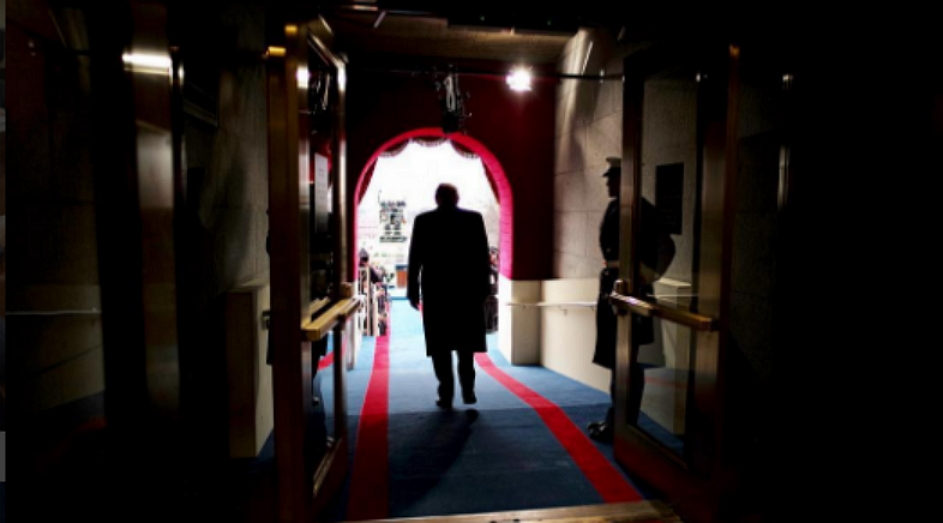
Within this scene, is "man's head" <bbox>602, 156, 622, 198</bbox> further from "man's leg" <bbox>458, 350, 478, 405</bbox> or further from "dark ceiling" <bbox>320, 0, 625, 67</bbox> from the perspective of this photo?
"man's leg" <bbox>458, 350, 478, 405</bbox>

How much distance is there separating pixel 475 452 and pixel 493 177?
4052 millimetres

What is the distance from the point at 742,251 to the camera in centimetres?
285

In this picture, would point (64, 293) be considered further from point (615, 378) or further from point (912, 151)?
point (912, 151)

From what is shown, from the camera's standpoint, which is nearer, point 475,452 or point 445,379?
point 475,452

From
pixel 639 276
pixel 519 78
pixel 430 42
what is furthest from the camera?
pixel 430 42

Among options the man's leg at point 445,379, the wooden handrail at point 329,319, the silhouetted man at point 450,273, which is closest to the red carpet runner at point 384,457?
the man's leg at point 445,379

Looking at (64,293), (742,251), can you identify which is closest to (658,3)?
(742,251)

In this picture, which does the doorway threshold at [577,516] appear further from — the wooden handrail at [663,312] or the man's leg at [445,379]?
the man's leg at [445,379]

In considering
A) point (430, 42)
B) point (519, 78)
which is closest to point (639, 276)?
point (519, 78)

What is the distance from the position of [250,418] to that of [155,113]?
1.63 meters

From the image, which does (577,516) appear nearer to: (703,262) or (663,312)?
(663,312)

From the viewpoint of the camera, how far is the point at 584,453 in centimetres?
317

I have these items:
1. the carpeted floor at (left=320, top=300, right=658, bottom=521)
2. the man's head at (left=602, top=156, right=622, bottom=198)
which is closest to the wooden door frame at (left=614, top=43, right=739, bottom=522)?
the carpeted floor at (left=320, top=300, right=658, bottom=521)

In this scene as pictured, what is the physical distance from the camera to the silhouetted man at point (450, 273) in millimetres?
3895
